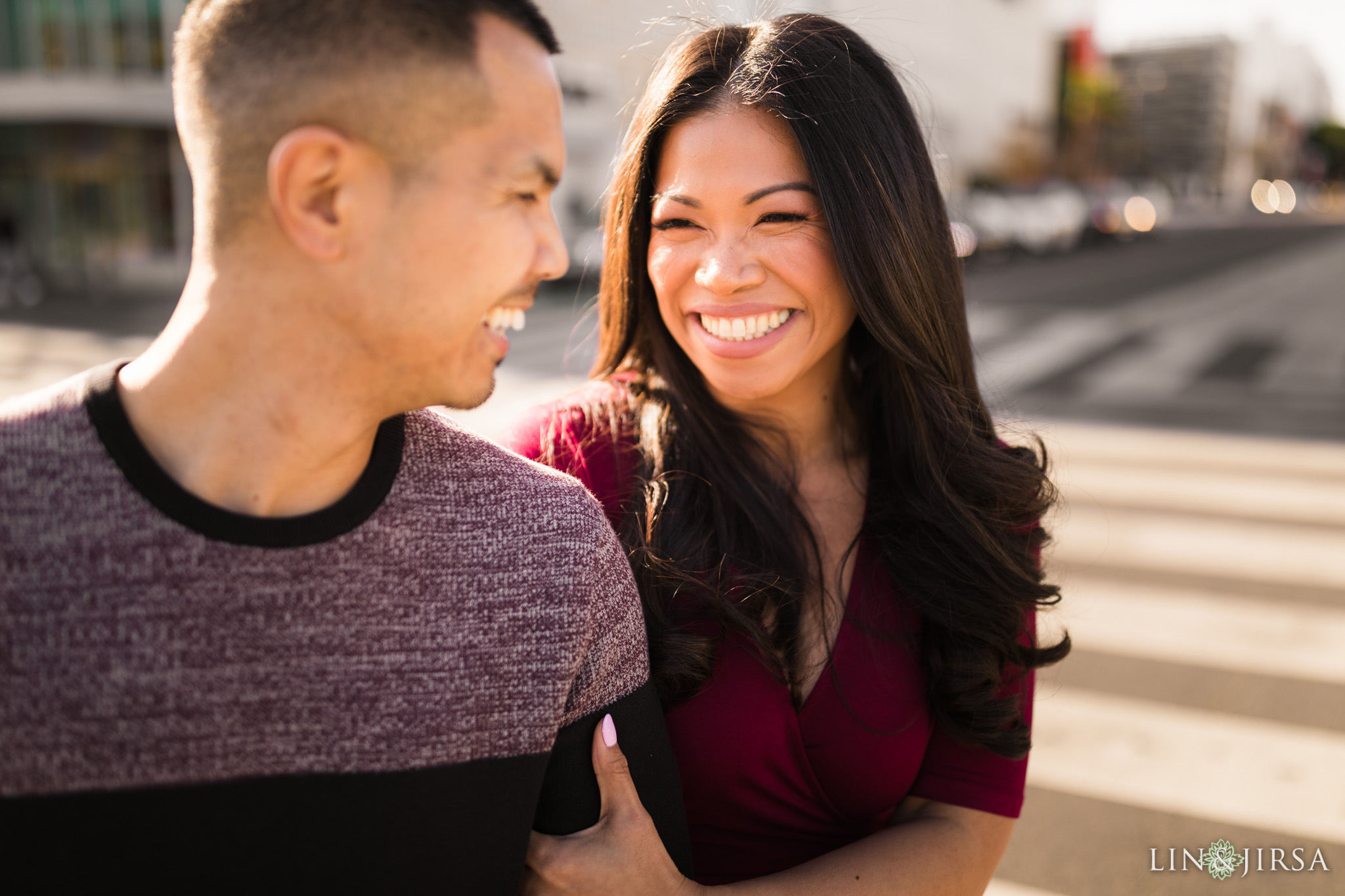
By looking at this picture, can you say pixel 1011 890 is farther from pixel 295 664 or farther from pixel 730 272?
pixel 295 664

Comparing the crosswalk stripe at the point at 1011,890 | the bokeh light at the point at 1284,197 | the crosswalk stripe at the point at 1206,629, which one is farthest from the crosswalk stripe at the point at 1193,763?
the bokeh light at the point at 1284,197

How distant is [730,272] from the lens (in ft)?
6.49

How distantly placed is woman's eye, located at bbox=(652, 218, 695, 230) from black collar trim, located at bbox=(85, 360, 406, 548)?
1002mm

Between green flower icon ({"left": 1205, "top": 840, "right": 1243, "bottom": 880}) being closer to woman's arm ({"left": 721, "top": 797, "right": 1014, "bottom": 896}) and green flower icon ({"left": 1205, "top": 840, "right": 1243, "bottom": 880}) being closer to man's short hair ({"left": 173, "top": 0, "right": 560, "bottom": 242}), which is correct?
woman's arm ({"left": 721, "top": 797, "right": 1014, "bottom": 896})

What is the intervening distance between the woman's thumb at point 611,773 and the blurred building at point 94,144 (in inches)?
887

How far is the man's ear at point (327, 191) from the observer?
1154 mm

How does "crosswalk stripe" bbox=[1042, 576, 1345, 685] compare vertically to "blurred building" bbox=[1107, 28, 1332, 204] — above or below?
below

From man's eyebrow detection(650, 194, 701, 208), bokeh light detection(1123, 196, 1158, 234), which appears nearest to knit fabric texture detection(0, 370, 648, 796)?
man's eyebrow detection(650, 194, 701, 208)

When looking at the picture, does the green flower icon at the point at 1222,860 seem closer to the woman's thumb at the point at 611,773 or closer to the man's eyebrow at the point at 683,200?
the woman's thumb at the point at 611,773

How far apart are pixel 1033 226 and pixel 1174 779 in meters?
25.6

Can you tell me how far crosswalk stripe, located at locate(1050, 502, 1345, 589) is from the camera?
217 inches

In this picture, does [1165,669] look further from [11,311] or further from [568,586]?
[11,311]

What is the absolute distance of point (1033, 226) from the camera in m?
27.0

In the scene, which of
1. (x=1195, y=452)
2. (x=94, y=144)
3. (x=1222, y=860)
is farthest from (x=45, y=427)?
(x=94, y=144)
